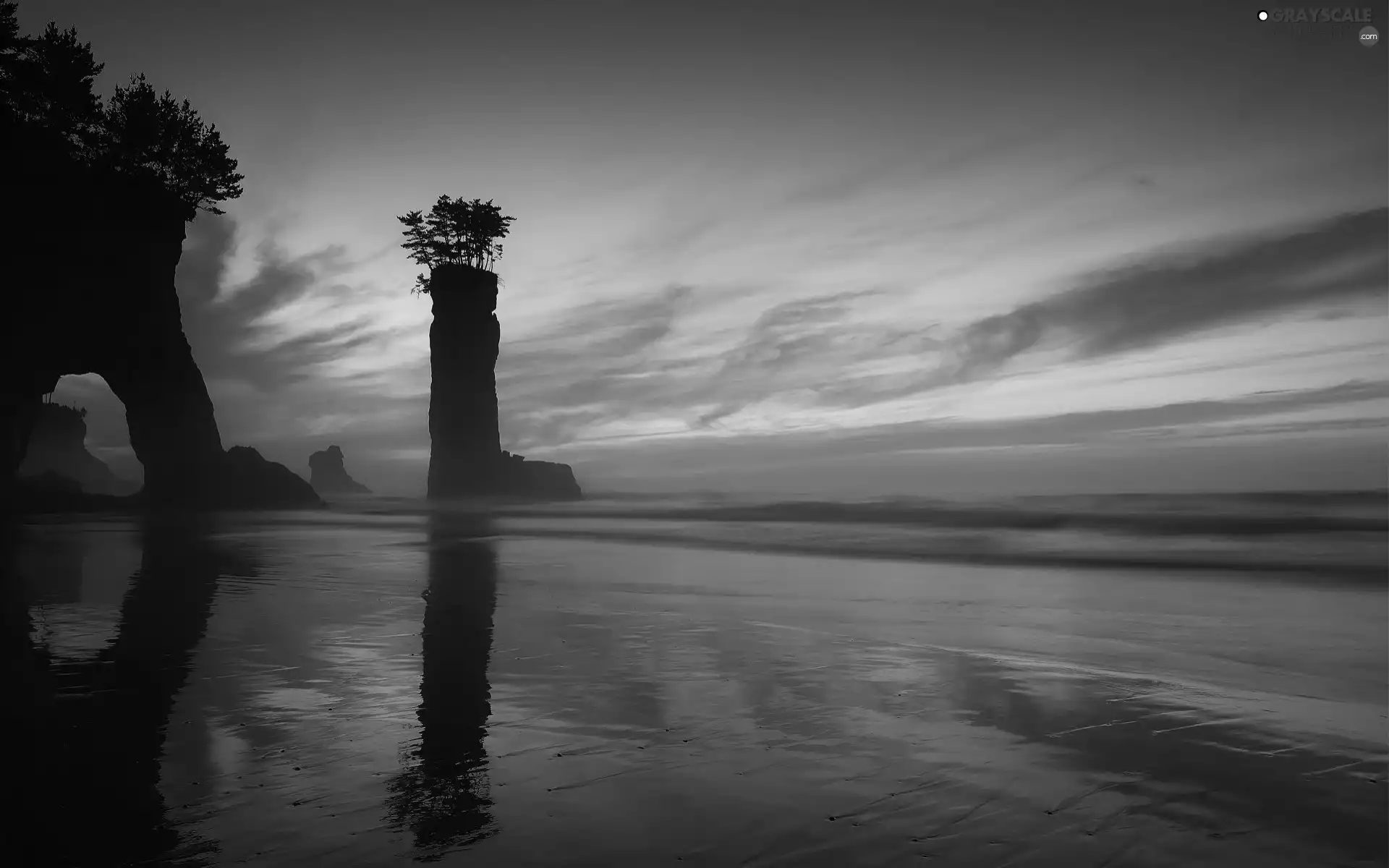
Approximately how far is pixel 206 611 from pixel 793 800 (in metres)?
9.48

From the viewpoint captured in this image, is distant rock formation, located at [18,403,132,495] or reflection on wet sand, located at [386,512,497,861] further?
distant rock formation, located at [18,403,132,495]

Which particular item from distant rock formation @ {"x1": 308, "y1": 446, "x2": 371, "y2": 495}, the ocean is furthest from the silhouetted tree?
distant rock formation @ {"x1": 308, "y1": 446, "x2": 371, "y2": 495}

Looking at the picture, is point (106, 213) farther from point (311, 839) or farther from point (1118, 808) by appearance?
point (1118, 808)

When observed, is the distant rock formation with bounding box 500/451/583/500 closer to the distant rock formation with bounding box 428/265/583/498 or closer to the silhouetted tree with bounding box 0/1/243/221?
the distant rock formation with bounding box 428/265/583/498

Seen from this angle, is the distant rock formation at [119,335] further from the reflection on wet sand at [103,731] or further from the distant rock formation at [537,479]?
the reflection on wet sand at [103,731]

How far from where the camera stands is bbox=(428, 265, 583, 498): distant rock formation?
67375 mm

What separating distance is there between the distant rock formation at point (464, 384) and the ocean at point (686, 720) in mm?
53584

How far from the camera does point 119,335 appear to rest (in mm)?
40375

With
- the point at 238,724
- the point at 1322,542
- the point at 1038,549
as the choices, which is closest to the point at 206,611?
the point at 238,724

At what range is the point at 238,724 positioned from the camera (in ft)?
17.8

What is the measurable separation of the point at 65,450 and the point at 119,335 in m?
76.7

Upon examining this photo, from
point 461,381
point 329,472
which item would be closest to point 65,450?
point 329,472

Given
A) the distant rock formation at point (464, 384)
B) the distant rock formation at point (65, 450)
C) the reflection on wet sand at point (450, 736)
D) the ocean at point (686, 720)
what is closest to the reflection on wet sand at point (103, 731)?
the ocean at point (686, 720)

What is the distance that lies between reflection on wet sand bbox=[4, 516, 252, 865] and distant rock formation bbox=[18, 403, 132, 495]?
102964 millimetres
